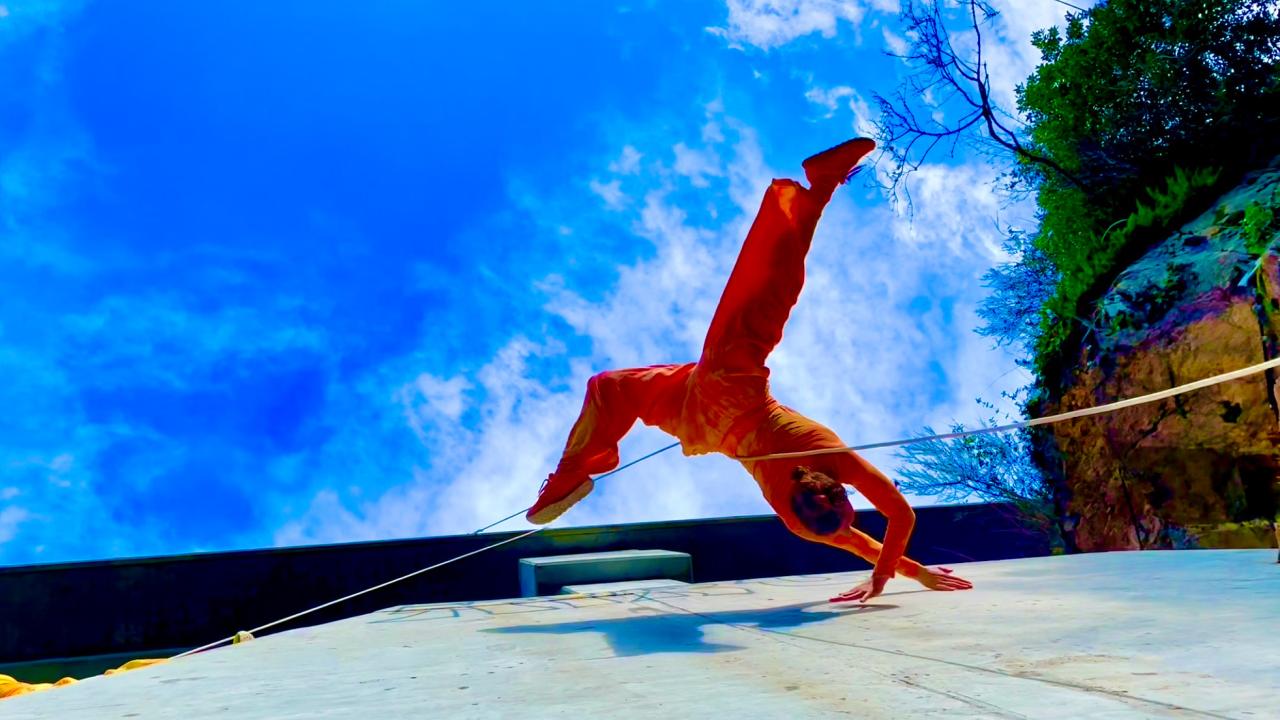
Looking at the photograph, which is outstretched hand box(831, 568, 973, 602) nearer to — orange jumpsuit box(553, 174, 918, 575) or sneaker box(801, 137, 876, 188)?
orange jumpsuit box(553, 174, 918, 575)

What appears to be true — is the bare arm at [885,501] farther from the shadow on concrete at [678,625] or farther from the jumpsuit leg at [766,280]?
the jumpsuit leg at [766,280]

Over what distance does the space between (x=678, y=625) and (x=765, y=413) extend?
35.7 inches

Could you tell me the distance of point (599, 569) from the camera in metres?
5.84

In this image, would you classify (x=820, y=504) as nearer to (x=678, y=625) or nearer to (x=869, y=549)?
(x=869, y=549)

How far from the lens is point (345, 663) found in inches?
102

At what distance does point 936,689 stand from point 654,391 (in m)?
2.19

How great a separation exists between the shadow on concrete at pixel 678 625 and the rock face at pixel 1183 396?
3645 millimetres

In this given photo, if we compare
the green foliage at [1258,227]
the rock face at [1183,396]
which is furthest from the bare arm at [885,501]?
the green foliage at [1258,227]

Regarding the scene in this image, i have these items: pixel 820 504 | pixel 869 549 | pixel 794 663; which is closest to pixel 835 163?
pixel 820 504

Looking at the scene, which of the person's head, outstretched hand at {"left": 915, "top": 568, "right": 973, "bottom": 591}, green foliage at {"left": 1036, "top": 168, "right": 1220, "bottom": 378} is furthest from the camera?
green foliage at {"left": 1036, "top": 168, "right": 1220, "bottom": 378}

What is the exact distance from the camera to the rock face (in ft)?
18.8

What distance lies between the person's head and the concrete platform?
32 cm

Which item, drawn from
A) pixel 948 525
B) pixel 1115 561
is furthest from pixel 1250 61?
pixel 1115 561

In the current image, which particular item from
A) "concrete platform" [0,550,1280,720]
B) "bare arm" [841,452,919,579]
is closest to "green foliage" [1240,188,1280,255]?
"concrete platform" [0,550,1280,720]
